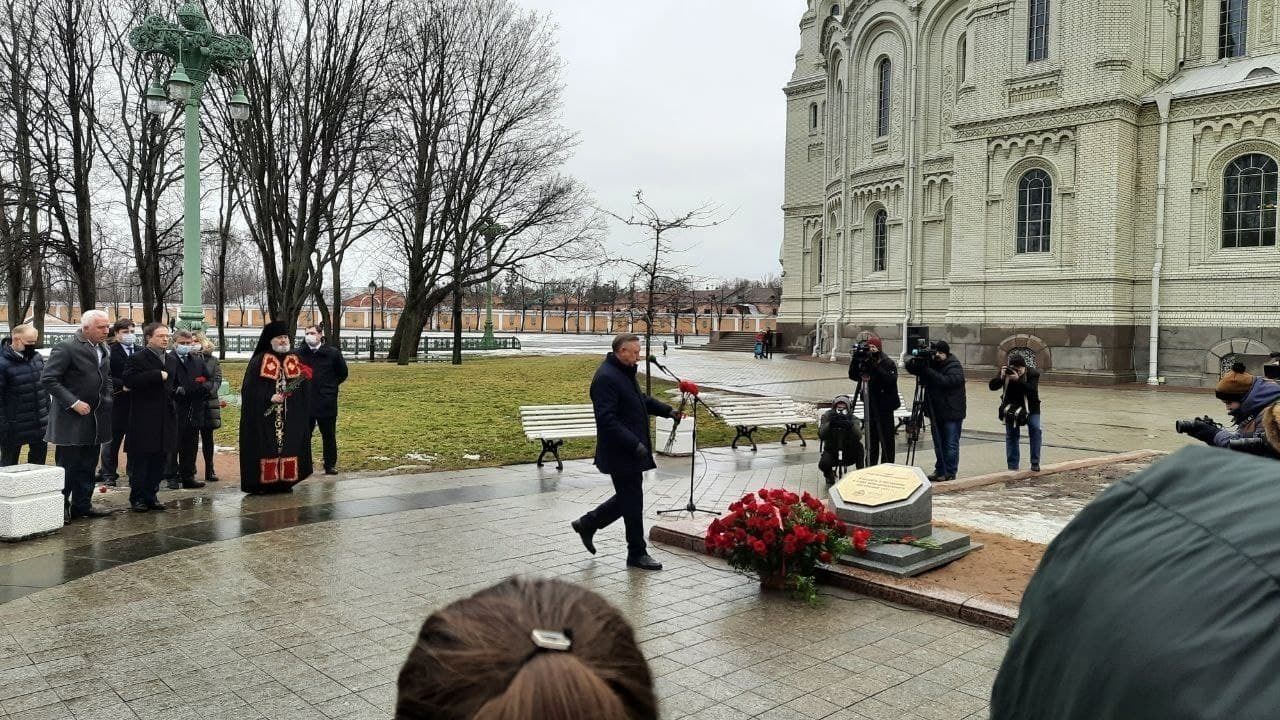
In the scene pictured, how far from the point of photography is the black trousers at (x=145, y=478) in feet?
31.8

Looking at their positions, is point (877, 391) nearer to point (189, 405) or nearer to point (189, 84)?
point (189, 405)

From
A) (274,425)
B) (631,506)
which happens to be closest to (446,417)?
(274,425)

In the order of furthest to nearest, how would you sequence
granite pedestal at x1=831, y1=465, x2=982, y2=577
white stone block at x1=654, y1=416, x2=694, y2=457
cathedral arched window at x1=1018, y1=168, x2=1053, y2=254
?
cathedral arched window at x1=1018, y1=168, x2=1053, y2=254, white stone block at x1=654, y1=416, x2=694, y2=457, granite pedestal at x1=831, y1=465, x2=982, y2=577

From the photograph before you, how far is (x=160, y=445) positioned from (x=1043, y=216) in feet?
94.2

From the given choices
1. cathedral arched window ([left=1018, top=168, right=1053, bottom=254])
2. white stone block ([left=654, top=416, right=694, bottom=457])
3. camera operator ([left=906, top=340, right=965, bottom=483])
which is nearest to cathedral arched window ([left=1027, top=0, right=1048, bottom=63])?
cathedral arched window ([left=1018, top=168, right=1053, bottom=254])

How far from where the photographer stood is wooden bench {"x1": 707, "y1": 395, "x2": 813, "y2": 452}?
51.6 feet

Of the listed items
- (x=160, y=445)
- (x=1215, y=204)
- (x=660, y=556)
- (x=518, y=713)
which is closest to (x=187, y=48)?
(x=160, y=445)

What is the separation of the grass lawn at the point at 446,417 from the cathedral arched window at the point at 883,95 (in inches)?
713

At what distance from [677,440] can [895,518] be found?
7.05 meters

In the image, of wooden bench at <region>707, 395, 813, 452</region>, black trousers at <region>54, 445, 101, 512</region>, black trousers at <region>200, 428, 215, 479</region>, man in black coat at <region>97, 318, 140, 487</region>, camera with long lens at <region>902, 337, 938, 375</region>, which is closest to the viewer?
black trousers at <region>54, 445, 101, 512</region>

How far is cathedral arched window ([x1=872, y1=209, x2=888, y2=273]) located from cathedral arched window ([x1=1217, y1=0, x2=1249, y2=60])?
43.6 feet

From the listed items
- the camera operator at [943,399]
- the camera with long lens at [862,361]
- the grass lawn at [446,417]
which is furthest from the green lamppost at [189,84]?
the camera operator at [943,399]

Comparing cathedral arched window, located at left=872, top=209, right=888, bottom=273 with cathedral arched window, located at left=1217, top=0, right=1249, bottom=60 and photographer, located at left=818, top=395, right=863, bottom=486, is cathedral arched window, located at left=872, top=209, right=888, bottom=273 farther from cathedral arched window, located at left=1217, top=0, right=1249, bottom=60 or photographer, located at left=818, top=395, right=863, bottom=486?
photographer, located at left=818, top=395, right=863, bottom=486

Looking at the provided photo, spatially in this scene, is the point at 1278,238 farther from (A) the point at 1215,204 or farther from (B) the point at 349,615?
(B) the point at 349,615
